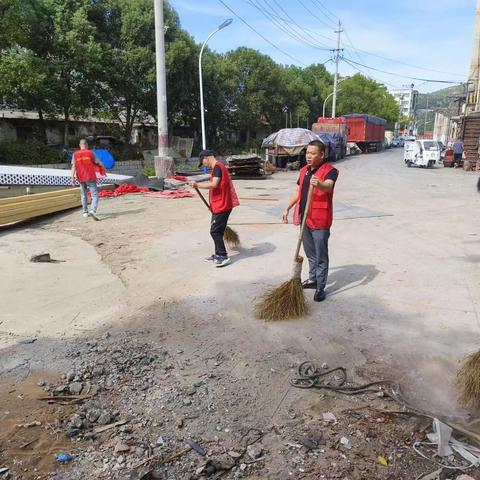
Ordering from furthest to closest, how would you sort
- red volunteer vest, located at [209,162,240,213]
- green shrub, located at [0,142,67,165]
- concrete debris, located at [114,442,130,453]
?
green shrub, located at [0,142,67,165] → red volunteer vest, located at [209,162,240,213] → concrete debris, located at [114,442,130,453]

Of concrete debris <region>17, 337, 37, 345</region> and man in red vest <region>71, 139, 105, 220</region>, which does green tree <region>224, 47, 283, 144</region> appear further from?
concrete debris <region>17, 337, 37, 345</region>

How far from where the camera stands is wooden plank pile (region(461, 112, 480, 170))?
24312 mm

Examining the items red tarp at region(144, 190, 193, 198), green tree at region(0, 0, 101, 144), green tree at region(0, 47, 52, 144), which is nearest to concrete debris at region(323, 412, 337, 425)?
red tarp at region(144, 190, 193, 198)

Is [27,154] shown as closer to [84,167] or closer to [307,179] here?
[84,167]

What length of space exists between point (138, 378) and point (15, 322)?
175 centimetres

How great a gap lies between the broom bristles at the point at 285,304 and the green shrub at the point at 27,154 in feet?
56.8

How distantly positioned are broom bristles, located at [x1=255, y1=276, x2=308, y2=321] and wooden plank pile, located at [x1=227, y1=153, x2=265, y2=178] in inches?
603

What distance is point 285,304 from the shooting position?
4430 mm

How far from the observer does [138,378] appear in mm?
3455

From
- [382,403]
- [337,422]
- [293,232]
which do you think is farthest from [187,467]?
[293,232]

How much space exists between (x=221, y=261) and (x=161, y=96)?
11.1 meters

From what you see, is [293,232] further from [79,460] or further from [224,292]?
[79,460]

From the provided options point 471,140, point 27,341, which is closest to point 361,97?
point 471,140

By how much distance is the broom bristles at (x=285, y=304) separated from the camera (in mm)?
4414
